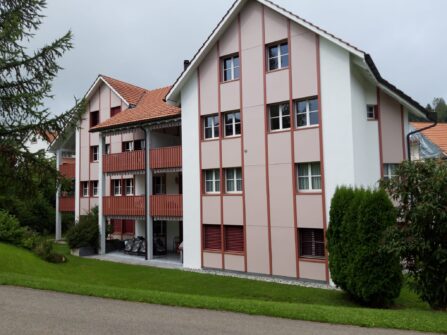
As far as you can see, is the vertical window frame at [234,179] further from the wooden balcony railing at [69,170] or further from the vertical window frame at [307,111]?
the wooden balcony railing at [69,170]

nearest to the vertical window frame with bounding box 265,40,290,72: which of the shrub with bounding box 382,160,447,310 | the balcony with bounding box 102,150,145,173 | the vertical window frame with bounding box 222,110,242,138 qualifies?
the vertical window frame with bounding box 222,110,242,138

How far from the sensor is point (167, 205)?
20641mm

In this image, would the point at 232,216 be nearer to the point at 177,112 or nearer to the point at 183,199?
the point at 183,199

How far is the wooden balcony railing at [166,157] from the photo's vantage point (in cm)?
2045

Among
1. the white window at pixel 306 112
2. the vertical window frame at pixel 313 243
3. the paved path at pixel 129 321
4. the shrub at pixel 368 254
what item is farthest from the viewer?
the white window at pixel 306 112

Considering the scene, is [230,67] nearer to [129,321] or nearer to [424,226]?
[424,226]

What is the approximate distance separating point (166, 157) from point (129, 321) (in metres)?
14.1

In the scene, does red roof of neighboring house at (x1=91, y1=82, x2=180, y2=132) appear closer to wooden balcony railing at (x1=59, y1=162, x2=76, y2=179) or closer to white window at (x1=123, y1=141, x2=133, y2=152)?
white window at (x1=123, y1=141, x2=133, y2=152)

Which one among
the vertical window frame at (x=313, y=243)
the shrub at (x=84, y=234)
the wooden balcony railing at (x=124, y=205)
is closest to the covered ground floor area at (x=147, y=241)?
the shrub at (x=84, y=234)

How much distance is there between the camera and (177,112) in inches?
817

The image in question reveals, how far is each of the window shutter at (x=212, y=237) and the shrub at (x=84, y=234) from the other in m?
7.99

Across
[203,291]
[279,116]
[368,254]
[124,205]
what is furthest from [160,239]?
[368,254]

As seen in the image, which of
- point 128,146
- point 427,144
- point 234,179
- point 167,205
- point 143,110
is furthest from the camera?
point 128,146

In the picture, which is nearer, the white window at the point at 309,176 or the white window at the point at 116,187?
the white window at the point at 309,176
